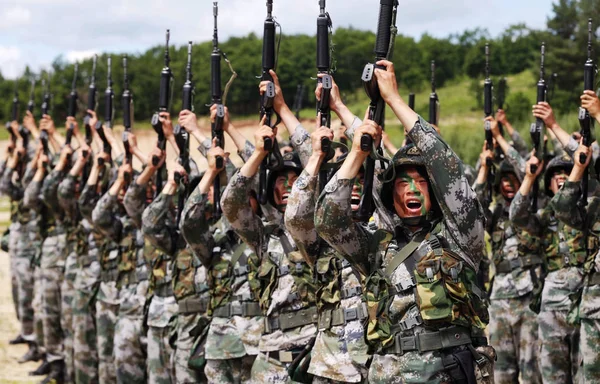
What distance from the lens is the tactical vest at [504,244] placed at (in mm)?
9828

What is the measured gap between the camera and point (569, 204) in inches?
315

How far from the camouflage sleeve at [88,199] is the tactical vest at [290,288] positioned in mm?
4644

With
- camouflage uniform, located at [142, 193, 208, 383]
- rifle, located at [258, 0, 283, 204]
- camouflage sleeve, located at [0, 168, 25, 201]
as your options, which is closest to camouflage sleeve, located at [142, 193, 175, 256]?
camouflage uniform, located at [142, 193, 208, 383]

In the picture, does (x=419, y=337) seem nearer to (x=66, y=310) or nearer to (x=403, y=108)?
(x=403, y=108)

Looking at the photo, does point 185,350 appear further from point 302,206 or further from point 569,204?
point 569,204

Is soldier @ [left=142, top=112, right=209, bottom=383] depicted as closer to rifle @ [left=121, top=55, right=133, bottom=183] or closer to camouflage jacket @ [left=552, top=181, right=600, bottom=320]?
rifle @ [left=121, top=55, right=133, bottom=183]

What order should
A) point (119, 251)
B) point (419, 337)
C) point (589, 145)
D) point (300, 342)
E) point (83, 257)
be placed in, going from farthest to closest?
point (83, 257) → point (119, 251) → point (589, 145) → point (300, 342) → point (419, 337)

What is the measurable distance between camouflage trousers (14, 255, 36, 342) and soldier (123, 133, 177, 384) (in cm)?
590

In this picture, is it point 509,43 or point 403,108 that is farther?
point 509,43

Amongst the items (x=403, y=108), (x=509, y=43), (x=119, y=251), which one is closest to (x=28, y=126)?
(x=119, y=251)

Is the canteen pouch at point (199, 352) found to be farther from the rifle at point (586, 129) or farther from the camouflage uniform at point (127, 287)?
the rifle at point (586, 129)

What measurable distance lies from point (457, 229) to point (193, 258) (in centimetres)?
403

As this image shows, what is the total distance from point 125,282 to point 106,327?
647mm

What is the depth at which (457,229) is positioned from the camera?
5211 mm
